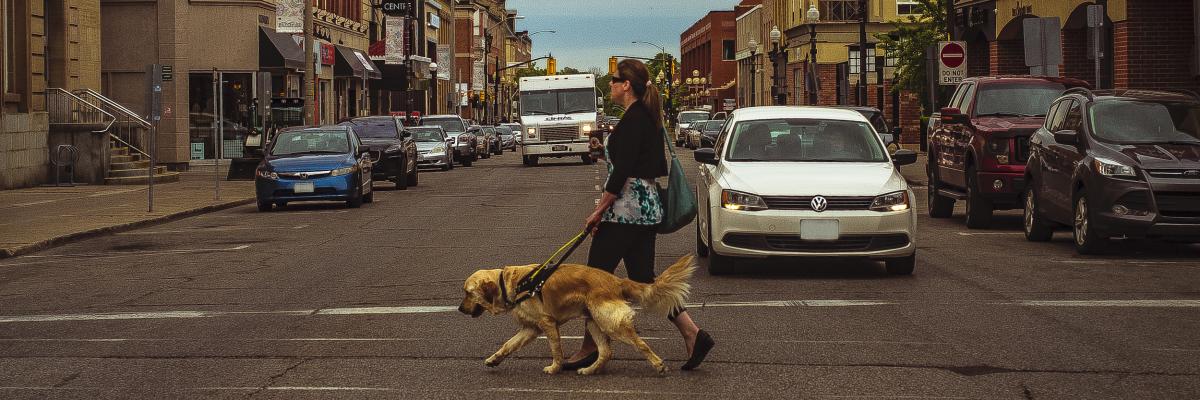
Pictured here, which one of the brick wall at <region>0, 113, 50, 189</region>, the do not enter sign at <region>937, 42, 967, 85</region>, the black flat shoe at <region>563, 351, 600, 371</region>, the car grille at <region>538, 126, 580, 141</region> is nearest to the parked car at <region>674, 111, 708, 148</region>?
the car grille at <region>538, 126, 580, 141</region>

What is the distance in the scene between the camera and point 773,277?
13.6m

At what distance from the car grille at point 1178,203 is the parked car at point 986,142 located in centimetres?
385

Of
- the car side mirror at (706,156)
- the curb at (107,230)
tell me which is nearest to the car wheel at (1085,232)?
the car side mirror at (706,156)

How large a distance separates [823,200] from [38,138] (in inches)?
973

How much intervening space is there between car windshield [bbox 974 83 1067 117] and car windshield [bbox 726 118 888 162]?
20.0ft

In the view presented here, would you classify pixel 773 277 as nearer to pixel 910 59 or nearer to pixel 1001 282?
pixel 1001 282

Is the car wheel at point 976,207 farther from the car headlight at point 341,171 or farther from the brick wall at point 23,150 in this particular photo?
the brick wall at point 23,150

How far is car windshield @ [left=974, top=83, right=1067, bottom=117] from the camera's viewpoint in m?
20.1

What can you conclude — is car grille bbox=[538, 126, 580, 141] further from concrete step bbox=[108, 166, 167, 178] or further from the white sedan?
the white sedan

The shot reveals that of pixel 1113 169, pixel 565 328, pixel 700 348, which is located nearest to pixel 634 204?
pixel 700 348

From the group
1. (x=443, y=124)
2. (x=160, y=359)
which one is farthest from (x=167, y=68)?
(x=160, y=359)

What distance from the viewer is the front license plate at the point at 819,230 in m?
13.0

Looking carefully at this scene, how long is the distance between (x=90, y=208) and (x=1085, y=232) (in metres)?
16.6

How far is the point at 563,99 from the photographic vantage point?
47406 millimetres
